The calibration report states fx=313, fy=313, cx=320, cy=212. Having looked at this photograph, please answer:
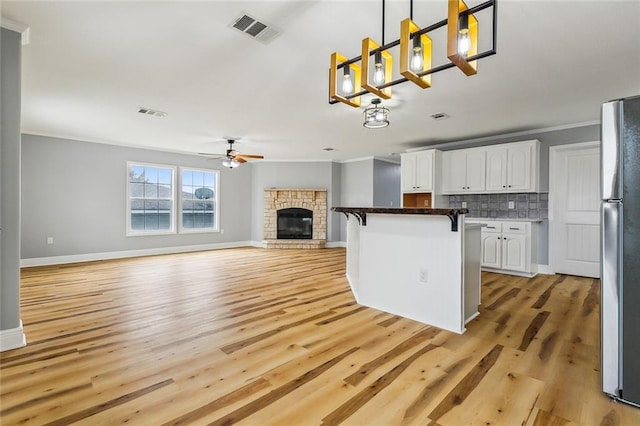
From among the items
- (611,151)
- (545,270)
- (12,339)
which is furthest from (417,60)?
(545,270)

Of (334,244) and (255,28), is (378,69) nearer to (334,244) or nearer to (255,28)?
(255,28)

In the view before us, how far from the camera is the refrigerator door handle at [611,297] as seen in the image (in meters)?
1.82

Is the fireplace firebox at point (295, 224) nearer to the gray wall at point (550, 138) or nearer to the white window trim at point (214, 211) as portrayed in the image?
the white window trim at point (214, 211)

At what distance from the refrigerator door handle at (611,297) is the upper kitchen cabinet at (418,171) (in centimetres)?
436

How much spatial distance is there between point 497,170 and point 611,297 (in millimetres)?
4137

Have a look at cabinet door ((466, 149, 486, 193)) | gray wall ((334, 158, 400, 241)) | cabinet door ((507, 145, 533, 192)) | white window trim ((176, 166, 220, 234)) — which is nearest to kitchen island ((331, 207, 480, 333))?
cabinet door ((507, 145, 533, 192))

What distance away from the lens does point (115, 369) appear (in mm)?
2146

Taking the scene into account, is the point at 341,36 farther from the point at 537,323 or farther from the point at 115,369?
the point at 537,323

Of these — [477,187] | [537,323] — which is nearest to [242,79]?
[537,323]

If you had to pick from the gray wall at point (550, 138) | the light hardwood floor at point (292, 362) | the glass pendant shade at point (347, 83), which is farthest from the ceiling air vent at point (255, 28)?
the gray wall at point (550, 138)

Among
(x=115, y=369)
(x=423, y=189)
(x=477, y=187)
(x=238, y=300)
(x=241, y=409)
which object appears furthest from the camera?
(x=423, y=189)

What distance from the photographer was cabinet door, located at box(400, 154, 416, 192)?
6.45 metres

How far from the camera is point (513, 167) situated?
5.35 meters

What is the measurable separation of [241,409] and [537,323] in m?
2.83
